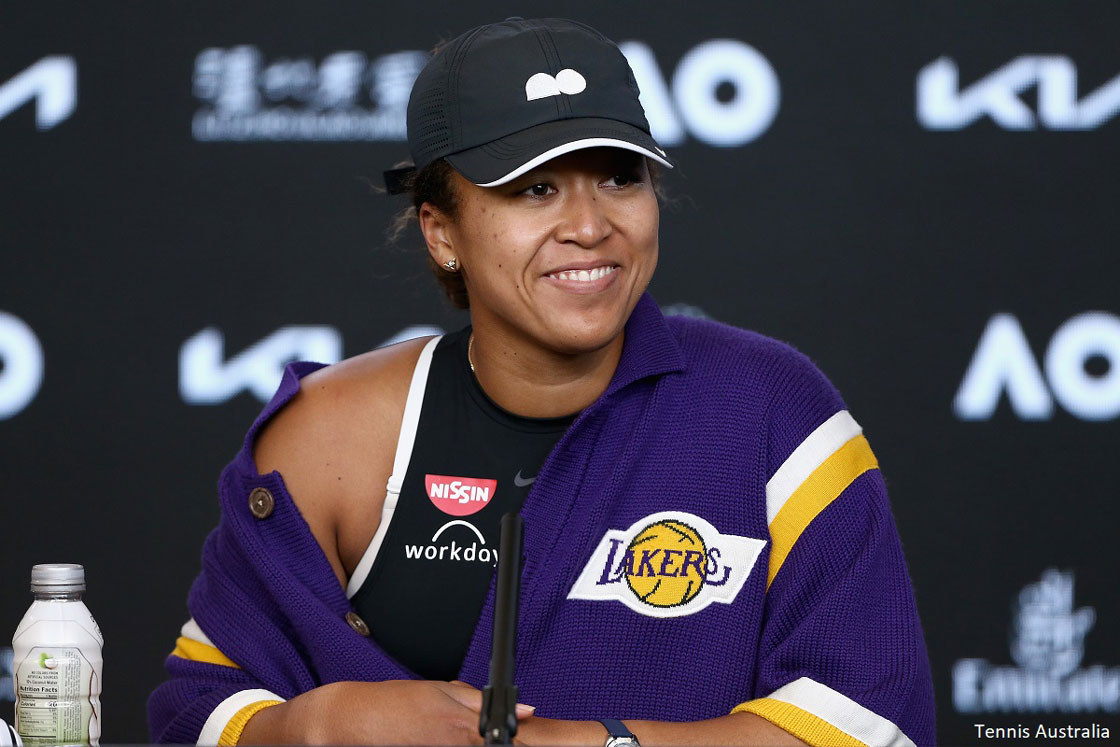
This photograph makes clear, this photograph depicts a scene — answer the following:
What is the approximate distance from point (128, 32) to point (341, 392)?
1.21 metres

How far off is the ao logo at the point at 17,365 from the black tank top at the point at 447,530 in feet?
3.83

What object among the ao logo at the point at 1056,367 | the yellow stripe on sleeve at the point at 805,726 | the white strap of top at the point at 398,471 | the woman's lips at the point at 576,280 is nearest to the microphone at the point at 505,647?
the yellow stripe on sleeve at the point at 805,726

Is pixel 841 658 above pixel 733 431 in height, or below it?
below

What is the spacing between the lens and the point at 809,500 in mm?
1519

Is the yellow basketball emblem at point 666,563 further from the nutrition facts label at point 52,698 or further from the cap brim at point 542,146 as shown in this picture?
the nutrition facts label at point 52,698

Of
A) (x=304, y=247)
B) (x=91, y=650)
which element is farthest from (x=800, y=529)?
(x=304, y=247)

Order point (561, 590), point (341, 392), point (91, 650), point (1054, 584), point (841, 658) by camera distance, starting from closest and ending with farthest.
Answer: point (91, 650)
point (841, 658)
point (561, 590)
point (341, 392)
point (1054, 584)

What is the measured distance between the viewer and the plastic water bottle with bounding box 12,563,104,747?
3.88 feet

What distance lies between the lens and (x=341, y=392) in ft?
5.62

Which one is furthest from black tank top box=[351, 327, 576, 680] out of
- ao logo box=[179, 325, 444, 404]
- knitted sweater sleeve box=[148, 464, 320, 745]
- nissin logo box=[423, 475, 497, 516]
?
ao logo box=[179, 325, 444, 404]

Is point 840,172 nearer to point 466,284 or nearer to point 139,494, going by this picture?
point 466,284

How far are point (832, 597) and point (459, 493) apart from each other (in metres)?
0.46

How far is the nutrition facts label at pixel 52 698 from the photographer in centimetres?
118

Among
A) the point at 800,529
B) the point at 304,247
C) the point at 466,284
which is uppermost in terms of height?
the point at 304,247
